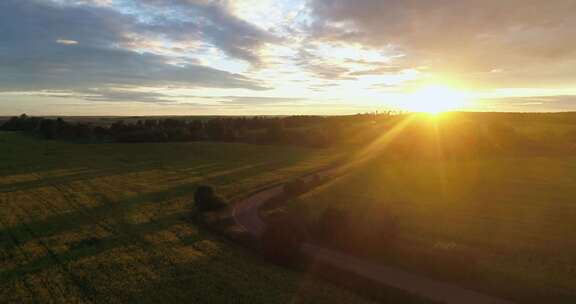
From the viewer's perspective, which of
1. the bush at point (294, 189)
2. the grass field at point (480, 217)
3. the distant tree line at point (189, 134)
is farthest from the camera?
the distant tree line at point (189, 134)

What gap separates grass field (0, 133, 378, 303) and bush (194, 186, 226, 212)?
5.42ft

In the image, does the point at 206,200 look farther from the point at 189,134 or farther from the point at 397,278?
the point at 189,134

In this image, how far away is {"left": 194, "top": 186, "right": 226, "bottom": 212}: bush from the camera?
36969 mm

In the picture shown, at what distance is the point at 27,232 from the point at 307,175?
3868 centimetres

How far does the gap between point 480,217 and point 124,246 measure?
1224 inches

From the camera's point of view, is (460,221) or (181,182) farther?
(181,182)

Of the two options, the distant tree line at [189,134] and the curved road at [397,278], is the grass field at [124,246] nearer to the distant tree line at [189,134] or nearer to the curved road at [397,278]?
the curved road at [397,278]

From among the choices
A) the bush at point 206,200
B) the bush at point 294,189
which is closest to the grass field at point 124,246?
the bush at point 206,200

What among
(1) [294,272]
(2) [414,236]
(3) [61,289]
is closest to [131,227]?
(3) [61,289]

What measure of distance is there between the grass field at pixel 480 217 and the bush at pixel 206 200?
8.13 metres

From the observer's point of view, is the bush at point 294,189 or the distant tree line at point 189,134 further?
the distant tree line at point 189,134

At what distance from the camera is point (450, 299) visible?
1989 centimetres

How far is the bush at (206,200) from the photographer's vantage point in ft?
121

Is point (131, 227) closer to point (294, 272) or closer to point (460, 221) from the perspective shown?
point (294, 272)
